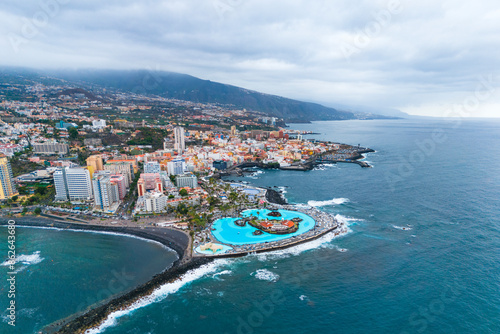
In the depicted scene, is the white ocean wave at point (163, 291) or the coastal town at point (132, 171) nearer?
the white ocean wave at point (163, 291)

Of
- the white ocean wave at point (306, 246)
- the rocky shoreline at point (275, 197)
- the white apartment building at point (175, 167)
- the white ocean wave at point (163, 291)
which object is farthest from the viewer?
the white apartment building at point (175, 167)

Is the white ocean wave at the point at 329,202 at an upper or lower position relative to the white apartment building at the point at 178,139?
lower

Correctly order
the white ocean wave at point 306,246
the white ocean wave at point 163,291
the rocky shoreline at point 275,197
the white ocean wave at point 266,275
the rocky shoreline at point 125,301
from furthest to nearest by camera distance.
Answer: the rocky shoreline at point 275,197
the white ocean wave at point 306,246
the white ocean wave at point 266,275
the white ocean wave at point 163,291
the rocky shoreline at point 125,301

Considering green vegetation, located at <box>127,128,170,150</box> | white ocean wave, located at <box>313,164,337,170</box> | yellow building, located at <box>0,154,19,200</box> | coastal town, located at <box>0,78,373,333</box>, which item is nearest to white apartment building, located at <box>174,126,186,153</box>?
coastal town, located at <box>0,78,373,333</box>

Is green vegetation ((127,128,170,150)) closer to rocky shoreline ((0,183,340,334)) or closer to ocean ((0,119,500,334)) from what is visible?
rocky shoreline ((0,183,340,334))

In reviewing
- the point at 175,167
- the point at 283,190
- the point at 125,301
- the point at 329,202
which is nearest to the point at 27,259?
the point at 125,301

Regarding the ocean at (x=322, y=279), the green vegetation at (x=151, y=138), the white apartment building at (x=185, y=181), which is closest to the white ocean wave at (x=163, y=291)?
the ocean at (x=322, y=279)

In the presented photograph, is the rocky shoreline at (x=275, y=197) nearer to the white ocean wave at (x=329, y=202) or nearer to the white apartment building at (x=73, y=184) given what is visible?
the white ocean wave at (x=329, y=202)
